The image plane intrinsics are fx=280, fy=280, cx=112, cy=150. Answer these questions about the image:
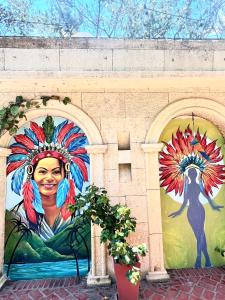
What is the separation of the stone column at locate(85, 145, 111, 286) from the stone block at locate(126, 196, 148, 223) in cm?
62

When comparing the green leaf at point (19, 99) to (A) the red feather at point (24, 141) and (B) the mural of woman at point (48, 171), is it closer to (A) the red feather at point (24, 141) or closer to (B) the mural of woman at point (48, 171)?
(B) the mural of woman at point (48, 171)

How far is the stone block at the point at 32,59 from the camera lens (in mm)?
5348

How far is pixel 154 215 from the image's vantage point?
17.2ft

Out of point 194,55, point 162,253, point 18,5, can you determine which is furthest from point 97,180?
point 18,5

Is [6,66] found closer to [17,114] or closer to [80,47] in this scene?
[17,114]

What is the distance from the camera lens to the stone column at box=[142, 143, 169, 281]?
5.10m

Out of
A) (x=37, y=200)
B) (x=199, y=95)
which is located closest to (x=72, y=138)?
(x=37, y=200)

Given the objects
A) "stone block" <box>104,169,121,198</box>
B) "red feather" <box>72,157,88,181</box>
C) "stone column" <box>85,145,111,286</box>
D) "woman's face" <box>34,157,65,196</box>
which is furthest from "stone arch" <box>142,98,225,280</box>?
"woman's face" <box>34,157,65,196</box>

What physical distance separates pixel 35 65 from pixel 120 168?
2.56 meters

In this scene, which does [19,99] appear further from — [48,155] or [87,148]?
[87,148]

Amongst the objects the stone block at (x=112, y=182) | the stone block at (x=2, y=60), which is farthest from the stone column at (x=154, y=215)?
the stone block at (x=2, y=60)

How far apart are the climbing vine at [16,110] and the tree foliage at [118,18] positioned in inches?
64.6

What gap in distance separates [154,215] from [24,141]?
2.87 m

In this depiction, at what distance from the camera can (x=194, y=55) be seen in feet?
18.5
